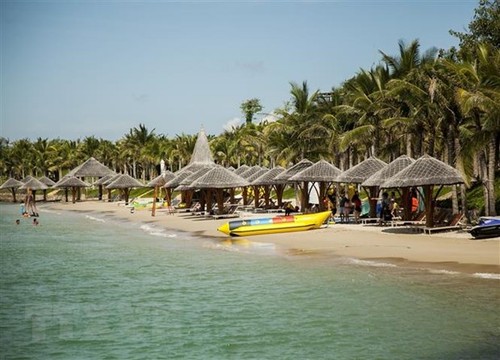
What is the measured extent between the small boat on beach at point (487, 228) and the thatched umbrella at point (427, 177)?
76.7 inches

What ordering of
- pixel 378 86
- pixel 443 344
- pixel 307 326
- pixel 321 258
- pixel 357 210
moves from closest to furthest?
pixel 443 344, pixel 307 326, pixel 321 258, pixel 357 210, pixel 378 86

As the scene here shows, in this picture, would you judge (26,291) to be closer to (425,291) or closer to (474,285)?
(425,291)

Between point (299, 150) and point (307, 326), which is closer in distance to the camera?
point (307, 326)

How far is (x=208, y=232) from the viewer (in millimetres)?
27484

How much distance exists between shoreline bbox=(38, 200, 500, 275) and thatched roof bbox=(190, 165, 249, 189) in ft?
17.0

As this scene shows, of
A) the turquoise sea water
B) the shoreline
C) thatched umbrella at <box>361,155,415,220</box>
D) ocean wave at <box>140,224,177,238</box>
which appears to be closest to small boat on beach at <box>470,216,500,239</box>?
the shoreline

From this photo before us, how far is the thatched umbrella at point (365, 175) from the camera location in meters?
25.6

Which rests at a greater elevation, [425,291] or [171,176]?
[171,176]

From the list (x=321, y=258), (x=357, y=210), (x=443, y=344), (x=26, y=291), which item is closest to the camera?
(x=443, y=344)

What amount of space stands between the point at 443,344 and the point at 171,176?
131ft

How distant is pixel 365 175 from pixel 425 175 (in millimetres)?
5010

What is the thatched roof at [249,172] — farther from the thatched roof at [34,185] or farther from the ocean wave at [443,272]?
the thatched roof at [34,185]

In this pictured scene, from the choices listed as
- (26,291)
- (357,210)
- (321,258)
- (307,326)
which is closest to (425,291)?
(307,326)

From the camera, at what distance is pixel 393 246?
63.3 ft
